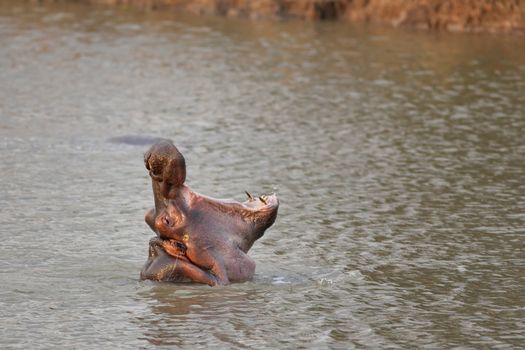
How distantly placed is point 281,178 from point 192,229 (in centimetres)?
379

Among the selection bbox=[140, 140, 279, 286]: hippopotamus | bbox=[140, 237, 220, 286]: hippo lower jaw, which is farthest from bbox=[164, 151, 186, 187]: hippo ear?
bbox=[140, 237, 220, 286]: hippo lower jaw

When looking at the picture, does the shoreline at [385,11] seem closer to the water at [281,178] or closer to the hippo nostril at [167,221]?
the water at [281,178]

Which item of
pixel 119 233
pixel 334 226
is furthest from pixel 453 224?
pixel 119 233

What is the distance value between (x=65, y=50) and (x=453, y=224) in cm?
1086

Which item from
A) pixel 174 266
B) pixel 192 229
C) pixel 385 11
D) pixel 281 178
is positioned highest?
pixel 192 229

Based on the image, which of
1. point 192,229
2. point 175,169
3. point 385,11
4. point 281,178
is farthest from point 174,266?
point 385,11

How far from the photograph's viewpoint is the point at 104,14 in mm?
24219

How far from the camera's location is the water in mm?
7832

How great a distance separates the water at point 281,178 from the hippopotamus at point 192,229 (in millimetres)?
119

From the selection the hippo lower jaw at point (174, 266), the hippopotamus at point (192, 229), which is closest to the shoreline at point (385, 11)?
the hippopotamus at point (192, 229)

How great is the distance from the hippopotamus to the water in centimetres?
12

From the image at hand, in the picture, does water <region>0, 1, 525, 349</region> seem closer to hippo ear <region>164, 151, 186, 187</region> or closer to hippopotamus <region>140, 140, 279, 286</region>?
hippopotamus <region>140, 140, 279, 286</region>

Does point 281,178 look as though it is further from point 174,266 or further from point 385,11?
point 385,11

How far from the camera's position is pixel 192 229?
8211mm
